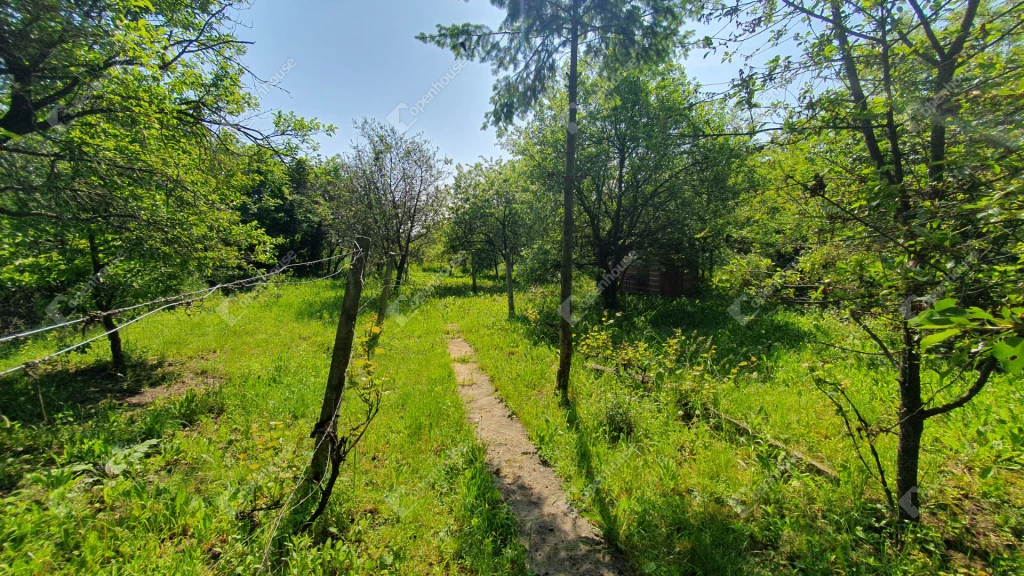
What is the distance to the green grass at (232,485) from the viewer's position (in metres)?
2.61

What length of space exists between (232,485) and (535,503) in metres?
3.09

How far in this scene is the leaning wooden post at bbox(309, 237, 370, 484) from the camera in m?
3.07

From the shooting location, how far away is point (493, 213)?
15.5 meters

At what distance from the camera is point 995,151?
1951 mm

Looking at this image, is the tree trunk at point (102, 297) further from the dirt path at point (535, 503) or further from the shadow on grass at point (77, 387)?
the dirt path at point (535, 503)

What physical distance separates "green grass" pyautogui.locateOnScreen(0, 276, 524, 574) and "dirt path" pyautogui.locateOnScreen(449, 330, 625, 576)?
0.75ft

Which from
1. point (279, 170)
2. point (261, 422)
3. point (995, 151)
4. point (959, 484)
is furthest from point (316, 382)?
point (959, 484)

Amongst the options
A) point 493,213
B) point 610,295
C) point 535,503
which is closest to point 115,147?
point 535,503

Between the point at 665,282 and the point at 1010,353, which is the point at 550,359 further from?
the point at 665,282

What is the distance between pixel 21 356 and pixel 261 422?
315 inches

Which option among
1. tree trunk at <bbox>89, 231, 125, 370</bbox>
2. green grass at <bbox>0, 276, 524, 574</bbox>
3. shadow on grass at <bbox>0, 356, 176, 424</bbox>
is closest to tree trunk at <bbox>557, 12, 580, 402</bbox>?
green grass at <bbox>0, 276, 524, 574</bbox>

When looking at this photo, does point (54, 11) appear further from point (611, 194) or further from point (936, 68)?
point (611, 194)

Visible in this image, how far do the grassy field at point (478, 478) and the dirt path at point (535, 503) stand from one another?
18cm

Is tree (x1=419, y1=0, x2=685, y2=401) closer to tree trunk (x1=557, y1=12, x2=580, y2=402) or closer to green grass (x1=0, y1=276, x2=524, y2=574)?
tree trunk (x1=557, y1=12, x2=580, y2=402)
